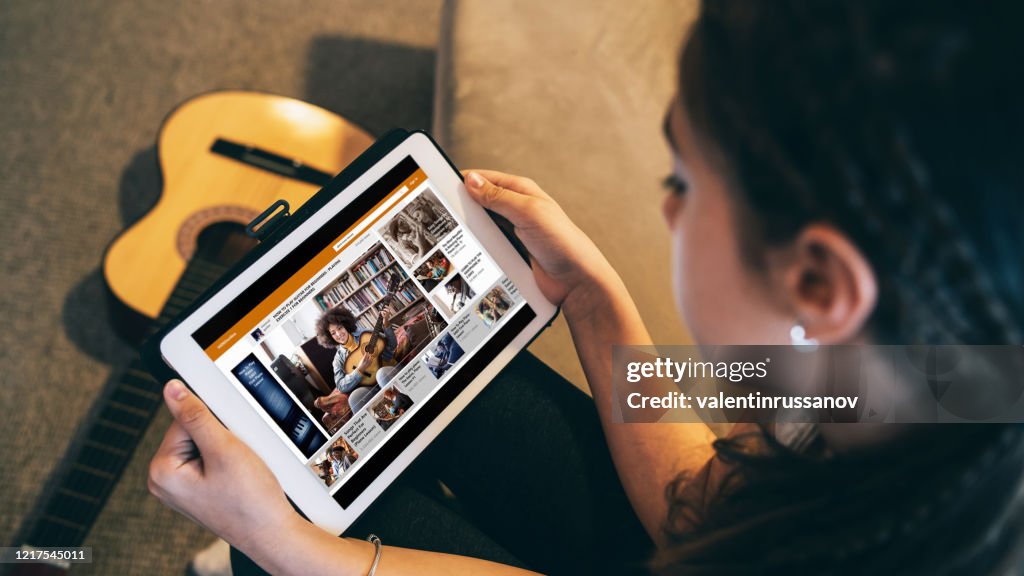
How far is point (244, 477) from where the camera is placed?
2.11 ft

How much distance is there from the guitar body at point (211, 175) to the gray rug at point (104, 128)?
255 mm

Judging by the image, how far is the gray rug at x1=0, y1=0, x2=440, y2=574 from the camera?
1.20 metres

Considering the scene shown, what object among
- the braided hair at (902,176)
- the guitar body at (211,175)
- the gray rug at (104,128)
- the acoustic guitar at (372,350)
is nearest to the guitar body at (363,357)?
the acoustic guitar at (372,350)

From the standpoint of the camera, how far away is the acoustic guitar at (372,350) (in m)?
0.72

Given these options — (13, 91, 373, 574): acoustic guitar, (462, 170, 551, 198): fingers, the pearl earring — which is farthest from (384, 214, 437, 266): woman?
(13, 91, 373, 574): acoustic guitar

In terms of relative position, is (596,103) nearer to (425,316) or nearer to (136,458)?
(425,316)

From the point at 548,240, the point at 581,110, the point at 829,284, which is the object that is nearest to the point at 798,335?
the point at 829,284

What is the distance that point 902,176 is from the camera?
399 mm

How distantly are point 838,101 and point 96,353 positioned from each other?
4.39 ft

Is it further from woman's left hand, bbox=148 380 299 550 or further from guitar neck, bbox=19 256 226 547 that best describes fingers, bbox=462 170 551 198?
guitar neck, bbox=19 256 226 547

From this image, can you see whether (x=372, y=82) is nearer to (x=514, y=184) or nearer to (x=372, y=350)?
(x=514, y=184)

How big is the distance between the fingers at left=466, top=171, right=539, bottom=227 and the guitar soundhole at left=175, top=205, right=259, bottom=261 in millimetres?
552

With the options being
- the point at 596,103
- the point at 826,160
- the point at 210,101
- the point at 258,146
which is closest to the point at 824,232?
the point at 826,160

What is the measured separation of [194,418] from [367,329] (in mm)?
189
